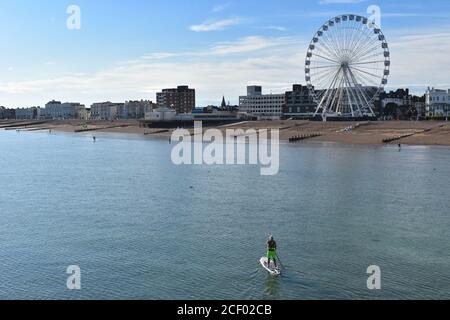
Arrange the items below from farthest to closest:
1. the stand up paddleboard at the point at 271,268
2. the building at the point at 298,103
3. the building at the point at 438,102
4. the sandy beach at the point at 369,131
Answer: the building at the point at 298,103, the building at the point at 438,102, the sandy beach at the point at 369,131, the stand up paddleboard at the point at 271,268

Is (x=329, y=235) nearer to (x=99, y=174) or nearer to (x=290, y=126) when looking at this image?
(x=99, y=174)

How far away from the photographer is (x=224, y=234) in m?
26.4

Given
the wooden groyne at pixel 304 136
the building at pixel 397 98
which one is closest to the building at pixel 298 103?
the building at pixel 397 98

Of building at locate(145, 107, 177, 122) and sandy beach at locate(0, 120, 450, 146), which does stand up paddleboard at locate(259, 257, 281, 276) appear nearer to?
sandy beach at locate(0, 120, 450, 146)

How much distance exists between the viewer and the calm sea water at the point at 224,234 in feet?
63.7

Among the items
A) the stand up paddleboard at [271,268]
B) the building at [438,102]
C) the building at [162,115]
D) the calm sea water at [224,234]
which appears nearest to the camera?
the calm sea water at [224,234]

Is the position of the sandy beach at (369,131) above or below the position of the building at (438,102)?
below

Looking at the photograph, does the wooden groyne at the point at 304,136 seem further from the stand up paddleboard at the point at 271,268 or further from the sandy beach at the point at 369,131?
the stand up paddleboard at the point at 271,268

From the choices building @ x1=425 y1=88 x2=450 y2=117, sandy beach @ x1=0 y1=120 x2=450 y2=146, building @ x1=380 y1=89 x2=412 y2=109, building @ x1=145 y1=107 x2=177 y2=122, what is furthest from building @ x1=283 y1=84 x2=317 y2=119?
sandy beach @ x1=0 y1=120 x2=450 y2=146

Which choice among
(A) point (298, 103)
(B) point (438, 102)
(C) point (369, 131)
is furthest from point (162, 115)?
(C) point (369, 131)

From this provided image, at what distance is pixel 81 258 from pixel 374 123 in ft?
301

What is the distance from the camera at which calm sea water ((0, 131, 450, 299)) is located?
19.4 m

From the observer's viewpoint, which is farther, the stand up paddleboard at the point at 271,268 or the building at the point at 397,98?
the building at the point at 397,98

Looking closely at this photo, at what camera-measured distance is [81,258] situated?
74.6ft
